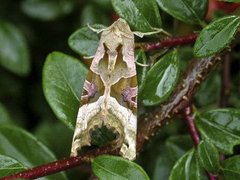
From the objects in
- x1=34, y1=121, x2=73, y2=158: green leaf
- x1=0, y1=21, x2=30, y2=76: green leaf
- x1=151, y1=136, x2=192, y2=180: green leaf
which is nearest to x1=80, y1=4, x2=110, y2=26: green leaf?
x1=0, y1=21, x2=30, y2=76: green leaf

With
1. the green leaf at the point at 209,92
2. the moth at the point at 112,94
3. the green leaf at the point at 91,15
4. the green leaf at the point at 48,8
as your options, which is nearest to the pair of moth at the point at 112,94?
the moth at the point at 112,94

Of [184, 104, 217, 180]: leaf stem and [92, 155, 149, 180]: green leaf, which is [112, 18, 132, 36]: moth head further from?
[92, 155, 149, 180]: green leaf

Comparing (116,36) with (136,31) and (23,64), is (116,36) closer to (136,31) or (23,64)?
(136,31)

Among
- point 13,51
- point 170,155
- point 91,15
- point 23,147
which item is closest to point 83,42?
point 23,147

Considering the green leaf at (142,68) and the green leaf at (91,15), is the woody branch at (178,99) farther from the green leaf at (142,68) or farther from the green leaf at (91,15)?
the green leaf at (91,15)

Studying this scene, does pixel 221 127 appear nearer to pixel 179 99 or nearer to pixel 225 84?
pixel 179 99

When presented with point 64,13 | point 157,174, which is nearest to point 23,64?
point 64,13

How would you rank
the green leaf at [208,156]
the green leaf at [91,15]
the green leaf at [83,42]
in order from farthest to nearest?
the green leaf at [91,15], the green leaf at [83,42], the green leaf at [208,156]
